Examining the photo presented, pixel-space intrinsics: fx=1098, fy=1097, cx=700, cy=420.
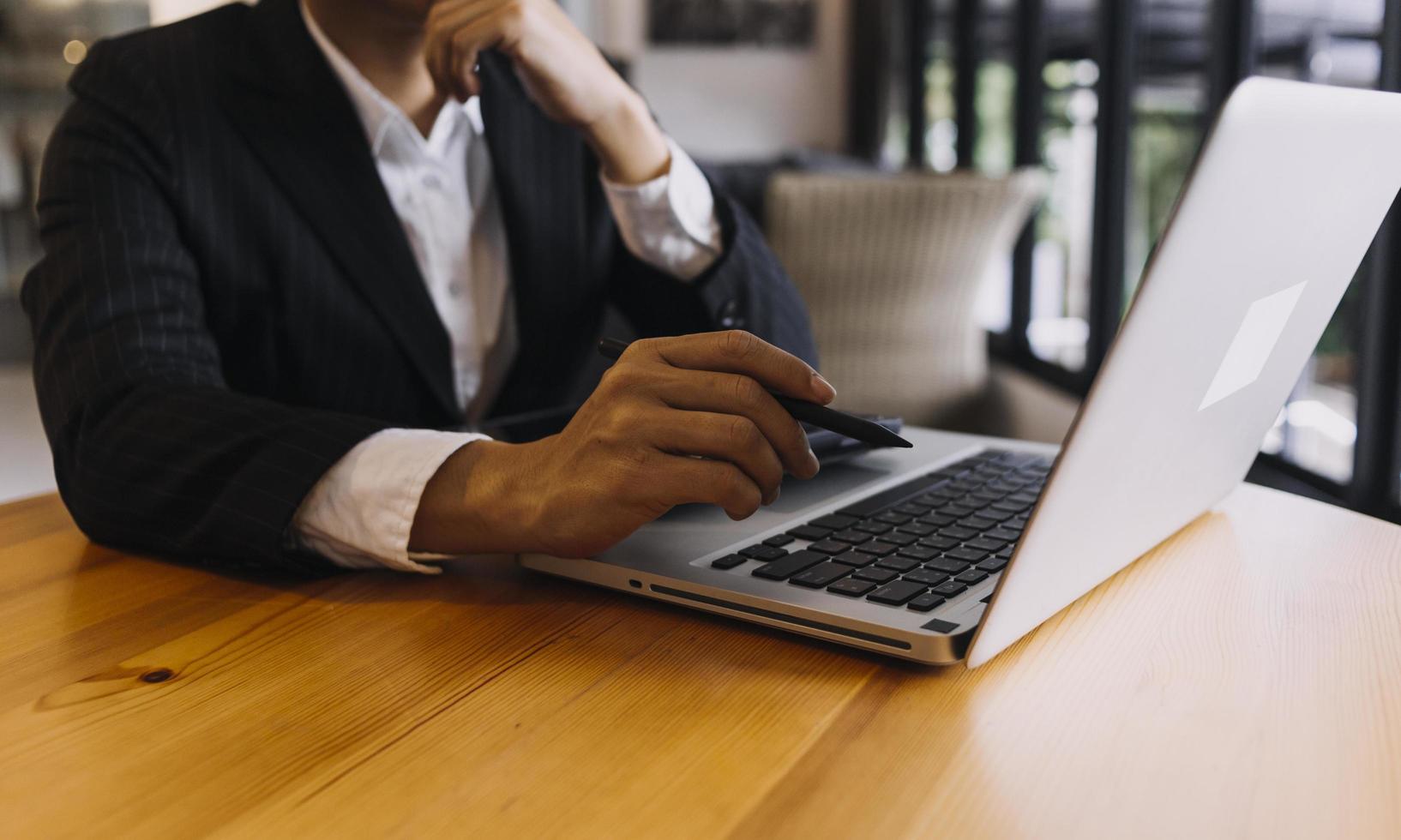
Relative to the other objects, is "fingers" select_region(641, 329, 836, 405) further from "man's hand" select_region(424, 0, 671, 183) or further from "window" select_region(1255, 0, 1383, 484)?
"window" select_region(1255, 0, 1383, 484)

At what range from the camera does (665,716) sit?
1.53ft

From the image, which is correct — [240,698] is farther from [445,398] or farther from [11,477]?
[11,477]

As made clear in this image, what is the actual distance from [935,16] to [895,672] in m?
4.01

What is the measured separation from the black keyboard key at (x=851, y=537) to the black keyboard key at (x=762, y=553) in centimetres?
4

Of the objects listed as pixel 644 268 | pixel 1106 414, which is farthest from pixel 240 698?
pixel 644 268

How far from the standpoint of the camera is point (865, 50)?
443 centimetres

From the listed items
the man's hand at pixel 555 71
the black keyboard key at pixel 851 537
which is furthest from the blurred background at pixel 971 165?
the man's hand at pixel 555 71

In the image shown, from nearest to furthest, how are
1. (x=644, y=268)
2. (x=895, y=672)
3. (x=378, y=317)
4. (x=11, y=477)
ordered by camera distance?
(x=895, y=672), (x=378, y=317), (x=644, y=268), (x=11, y=477)

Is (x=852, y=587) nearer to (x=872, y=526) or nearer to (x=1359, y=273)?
(x=872, y=526)

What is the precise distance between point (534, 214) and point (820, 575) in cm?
79

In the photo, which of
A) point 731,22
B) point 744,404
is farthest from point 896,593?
point 731,22

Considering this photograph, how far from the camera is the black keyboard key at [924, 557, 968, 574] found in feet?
1.86

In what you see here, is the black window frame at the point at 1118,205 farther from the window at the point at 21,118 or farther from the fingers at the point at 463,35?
the window at the point at 21,118

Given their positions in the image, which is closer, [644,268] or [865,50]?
[644,268]
